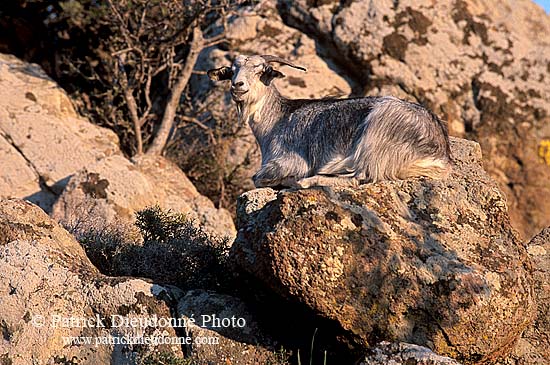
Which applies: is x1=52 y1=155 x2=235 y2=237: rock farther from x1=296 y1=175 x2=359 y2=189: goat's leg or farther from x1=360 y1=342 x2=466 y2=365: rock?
x1=360 y1=342 x2=466 y2=365: rock

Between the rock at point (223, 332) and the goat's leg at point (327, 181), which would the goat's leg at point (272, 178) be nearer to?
the goat's leg at point (327, 181)

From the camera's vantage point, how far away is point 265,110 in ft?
27.5

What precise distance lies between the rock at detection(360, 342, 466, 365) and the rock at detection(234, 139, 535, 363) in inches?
14.9

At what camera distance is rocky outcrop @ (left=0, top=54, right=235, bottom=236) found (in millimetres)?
11262

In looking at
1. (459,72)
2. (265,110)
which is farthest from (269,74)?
(459,72)

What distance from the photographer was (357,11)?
14.0 meters

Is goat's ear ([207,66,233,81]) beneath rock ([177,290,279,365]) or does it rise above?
above

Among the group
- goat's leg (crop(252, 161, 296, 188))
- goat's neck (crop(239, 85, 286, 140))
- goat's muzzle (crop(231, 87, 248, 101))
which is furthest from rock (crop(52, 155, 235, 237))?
goat's leg (crop(252, 161, 296, 188))

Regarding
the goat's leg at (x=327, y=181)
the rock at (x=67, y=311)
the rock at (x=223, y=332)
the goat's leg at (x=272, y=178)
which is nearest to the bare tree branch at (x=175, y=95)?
the goat's leg at (x=272, y=178)

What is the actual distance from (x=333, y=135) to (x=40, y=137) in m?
6.60

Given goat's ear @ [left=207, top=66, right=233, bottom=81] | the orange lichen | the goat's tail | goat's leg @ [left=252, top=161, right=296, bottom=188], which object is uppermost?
the goat's tail

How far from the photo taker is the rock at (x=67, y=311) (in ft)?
19.3

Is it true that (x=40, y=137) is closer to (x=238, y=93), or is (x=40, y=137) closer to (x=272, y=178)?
(x=238, y=93)

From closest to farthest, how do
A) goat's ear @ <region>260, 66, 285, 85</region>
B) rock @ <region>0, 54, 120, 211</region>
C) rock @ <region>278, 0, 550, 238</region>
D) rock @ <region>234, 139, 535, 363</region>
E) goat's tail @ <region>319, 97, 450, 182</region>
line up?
rock @ <region>234, 139, 535, 363</region>
goat's tail @ <region>319, 97, 450, 182</region>
goat's ear @ <region>260, 66, 285, 85</region>
rock @ <region>0, 54, 120, 211</region>
rock @ <region>278, 0, 550, 238</region>
